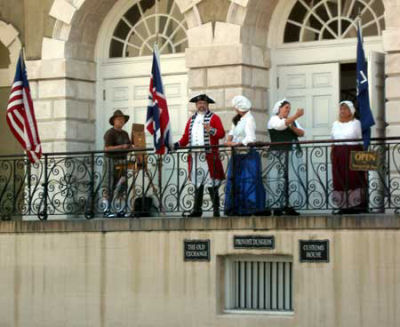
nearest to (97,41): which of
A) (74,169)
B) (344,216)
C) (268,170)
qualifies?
(74,169)

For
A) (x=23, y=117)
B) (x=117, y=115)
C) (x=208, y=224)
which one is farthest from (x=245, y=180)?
(x=23, y=117)

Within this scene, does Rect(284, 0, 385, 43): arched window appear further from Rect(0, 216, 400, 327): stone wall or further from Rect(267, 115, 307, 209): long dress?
Rect(0, 216, 400, 327): stone wall

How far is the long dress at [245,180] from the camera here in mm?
21250

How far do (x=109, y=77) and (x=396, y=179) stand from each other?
6.47 meters

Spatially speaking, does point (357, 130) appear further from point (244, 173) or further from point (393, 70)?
point (244, 173)

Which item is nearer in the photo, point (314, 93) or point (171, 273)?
point (171, 273)

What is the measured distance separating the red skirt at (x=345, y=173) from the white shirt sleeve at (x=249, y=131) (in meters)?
1.32

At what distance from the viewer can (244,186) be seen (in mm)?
21406

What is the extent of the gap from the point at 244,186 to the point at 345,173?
158 cm

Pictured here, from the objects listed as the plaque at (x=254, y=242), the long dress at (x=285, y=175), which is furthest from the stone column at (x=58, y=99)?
the plaque at (x=254, y=242)

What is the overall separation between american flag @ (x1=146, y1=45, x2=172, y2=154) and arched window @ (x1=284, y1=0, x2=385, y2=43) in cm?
321

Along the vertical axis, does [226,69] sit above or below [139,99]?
above

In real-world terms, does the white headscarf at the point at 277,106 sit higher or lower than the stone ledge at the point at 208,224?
higher

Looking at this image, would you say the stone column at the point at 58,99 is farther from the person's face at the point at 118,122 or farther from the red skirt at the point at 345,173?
the red skirt at the point at 345,173
